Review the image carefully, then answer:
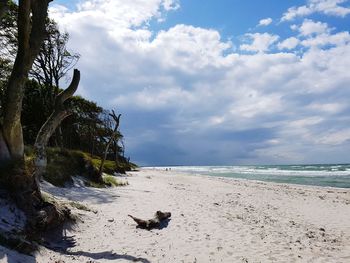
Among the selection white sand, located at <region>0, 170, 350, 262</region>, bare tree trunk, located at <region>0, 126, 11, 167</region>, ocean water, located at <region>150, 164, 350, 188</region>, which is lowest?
white sand, located at <region>0, 170, 350, 262</region>

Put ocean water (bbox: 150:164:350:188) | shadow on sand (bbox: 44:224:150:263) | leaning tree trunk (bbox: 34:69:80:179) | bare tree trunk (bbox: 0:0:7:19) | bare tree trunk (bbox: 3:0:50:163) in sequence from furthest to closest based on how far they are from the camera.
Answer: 1. ocean water (bbox: 150:164:350:188)
2. leaning tree trunk (bbox: 34:69:80:179)
3. bare tree trunk (bbox: 3:0:50:163)
4. bare tree trunk (bbox: 0:0:7:19)
5. shadow on sand (bbox: 44:224:150:263)

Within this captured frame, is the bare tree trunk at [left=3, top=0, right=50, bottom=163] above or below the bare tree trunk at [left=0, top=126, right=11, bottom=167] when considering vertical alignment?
above

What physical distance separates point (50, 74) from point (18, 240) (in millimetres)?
25582

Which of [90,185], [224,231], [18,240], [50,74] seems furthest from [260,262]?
[50,74]

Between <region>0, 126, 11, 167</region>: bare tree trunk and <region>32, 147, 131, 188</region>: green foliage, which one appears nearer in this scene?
<region>0, 126, 11, 167</region>: bare tree trunk

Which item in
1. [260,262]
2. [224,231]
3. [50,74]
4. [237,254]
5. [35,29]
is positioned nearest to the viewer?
[260,262]

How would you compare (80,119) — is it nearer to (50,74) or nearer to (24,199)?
(50,74)

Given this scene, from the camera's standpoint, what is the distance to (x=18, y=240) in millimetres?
7660

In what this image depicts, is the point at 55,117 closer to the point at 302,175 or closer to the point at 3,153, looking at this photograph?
the point at 3,153

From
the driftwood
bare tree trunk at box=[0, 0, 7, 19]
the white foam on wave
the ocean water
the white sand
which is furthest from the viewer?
the white foam on wave

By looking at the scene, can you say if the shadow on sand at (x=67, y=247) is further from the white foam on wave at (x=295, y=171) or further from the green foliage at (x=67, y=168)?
the white foam on wave at (x=295, y=171)

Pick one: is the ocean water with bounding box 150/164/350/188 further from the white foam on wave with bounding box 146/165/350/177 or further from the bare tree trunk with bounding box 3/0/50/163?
the bare tree trunk with bounding box 3/0/50/163

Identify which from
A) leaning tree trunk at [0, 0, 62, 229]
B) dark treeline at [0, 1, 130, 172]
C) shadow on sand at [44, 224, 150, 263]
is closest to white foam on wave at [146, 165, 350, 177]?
dark treeline at [0, 1, 130, 172]

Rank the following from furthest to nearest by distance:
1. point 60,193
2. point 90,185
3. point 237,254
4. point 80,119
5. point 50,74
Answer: point 80,119
point 50,74
point 90,185
point 60,193
point 237,254
